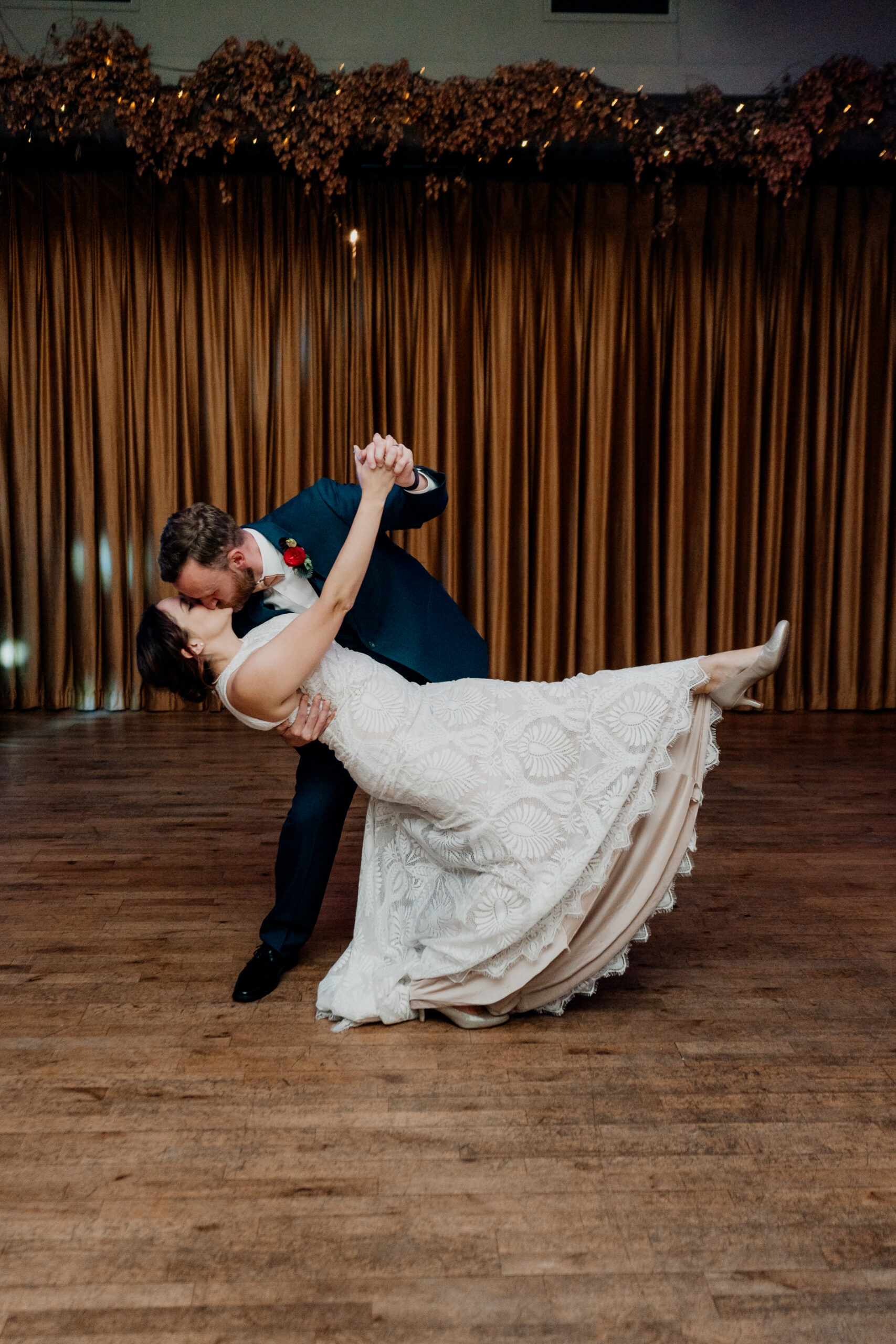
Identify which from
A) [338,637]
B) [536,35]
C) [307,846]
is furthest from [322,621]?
[536,35]

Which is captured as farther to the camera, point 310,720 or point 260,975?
point 260,975

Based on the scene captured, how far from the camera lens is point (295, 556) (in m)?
2.44

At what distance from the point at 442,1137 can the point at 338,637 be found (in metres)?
1.22

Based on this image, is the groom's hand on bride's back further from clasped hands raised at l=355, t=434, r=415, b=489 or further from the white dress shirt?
clasped hands raised at l=355, t=434, r=415, b=489

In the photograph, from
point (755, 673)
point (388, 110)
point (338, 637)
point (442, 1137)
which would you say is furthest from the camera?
point (388, 110)

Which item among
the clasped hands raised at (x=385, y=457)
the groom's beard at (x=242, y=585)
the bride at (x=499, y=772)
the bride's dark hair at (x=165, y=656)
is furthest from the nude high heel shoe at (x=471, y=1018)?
the clasped hands raised at (x=385, y=457)

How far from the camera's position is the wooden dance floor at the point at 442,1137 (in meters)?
1.47

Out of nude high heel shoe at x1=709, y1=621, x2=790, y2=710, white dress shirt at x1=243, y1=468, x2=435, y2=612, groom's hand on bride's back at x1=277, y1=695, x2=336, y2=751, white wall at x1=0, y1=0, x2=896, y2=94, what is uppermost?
white wall at x1=0, y1=0, x2=896, y2=94

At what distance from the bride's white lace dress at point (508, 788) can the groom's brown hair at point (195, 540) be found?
20 centimetres

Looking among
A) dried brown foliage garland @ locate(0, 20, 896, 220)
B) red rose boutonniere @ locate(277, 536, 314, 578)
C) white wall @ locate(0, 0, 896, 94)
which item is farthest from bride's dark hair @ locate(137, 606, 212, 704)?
A: white wall @ locate(0, 0, 896, 94)

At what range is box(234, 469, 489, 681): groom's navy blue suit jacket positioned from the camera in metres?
2.59

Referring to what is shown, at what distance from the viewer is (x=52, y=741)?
5148mm

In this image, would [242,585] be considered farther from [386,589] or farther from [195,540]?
[386,589]

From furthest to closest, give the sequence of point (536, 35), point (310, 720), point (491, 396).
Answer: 1. point (491, 396)
2. point (536, 35)
3. point (310, 720)
